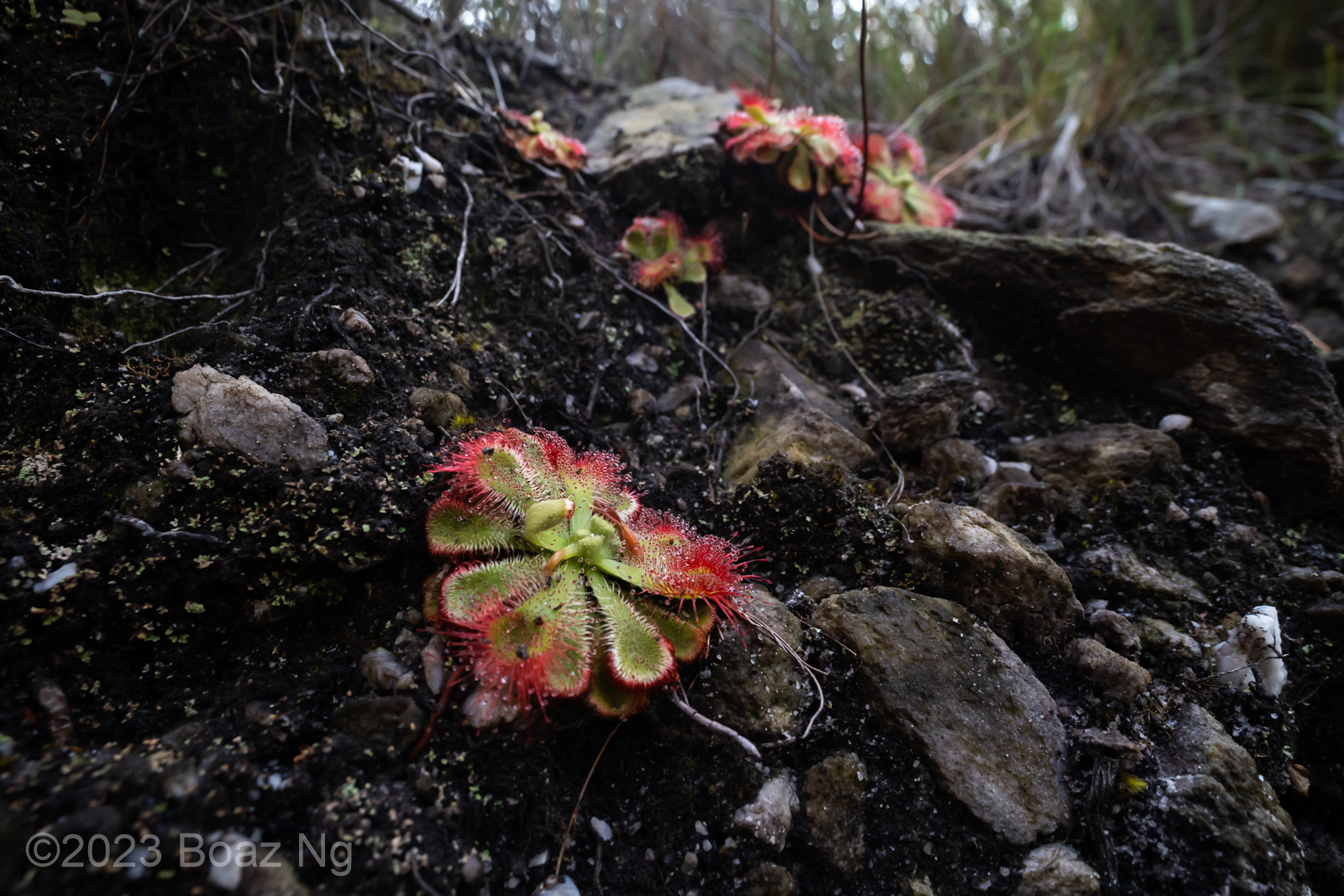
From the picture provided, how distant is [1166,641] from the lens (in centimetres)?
176

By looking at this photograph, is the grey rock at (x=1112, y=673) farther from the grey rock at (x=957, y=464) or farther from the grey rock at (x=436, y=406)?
the grey rock at (x=436, y=406)

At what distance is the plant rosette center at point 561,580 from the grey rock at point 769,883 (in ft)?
1.38

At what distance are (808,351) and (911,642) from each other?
1.33 m

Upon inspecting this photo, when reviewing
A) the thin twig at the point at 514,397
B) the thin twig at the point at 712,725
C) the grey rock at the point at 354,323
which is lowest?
the thin twig at the point at 712,725

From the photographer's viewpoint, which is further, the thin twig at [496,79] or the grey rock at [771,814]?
the thin twig at [496,79]

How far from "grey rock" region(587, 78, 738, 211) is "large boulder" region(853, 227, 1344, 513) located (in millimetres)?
829

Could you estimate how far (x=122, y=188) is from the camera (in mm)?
1975

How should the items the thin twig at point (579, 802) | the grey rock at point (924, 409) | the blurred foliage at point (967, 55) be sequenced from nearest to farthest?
1. the thin twig at point (579, 802)
2. the grey rock at point (924, 409)
3. the blurred foliage at point (967, 55)

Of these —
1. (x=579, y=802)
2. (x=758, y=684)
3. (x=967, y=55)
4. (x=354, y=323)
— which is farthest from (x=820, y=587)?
(x=967, y=55)

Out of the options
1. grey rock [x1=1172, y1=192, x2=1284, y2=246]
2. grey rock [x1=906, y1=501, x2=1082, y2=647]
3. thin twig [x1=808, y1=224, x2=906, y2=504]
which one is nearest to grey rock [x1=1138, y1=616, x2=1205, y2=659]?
grey rock [x1=906, y1=501, x2=1082, y2=647]

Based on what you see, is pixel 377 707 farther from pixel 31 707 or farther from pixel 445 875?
pixel 31 707

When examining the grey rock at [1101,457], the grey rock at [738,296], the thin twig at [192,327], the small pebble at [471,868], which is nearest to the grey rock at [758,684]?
the small pebble at [471,868]

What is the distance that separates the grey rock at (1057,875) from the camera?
1402mm

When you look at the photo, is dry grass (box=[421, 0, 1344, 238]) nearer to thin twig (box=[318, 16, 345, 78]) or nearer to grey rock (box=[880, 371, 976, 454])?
thin twig (box=[318, 16, 345, 78])
